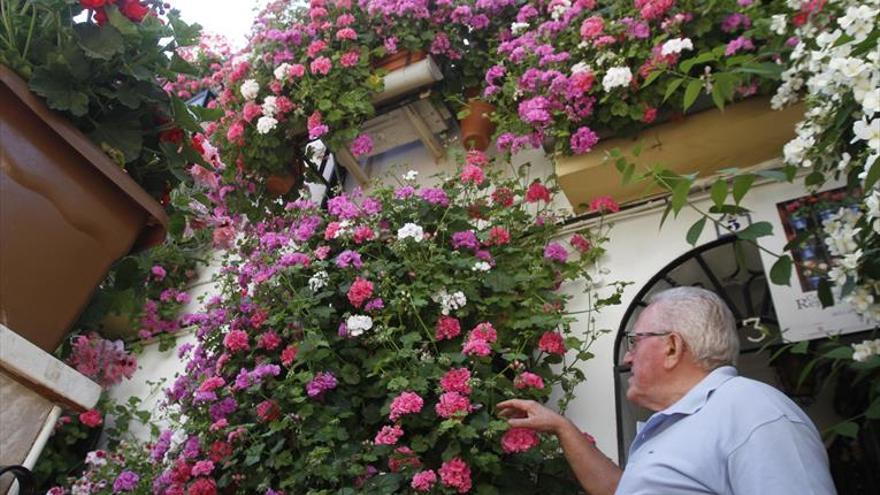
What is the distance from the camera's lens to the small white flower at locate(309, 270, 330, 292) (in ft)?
10.1

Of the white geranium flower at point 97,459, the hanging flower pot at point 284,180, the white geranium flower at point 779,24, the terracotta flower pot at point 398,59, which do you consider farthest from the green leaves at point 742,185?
the white geranium flower at point 97,459

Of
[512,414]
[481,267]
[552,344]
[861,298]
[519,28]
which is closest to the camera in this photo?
[861,298]

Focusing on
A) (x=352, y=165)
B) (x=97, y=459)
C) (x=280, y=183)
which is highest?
(x=352, y=165)

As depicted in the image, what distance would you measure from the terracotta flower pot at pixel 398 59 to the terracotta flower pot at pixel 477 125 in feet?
1.44

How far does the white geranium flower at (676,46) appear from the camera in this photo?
10.2 ft

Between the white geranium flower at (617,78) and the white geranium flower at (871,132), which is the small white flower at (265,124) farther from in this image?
the white geranium flower at (871,132)

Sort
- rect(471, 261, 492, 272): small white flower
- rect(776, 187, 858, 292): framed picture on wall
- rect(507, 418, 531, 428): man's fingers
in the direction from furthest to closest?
rect(471, 261, 492, 272): small white flower < rect(776, 187, 858, 292): framed picture on wall < rect(507, 418, 531, 428): man's fingers

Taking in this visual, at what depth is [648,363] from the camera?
2029 millimetres

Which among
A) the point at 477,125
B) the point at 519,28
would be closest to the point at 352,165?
the point at 477,125

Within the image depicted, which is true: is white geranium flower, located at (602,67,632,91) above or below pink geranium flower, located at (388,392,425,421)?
above

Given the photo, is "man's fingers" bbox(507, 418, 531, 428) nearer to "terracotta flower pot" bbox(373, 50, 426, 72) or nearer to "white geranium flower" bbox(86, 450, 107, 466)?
"terracotta flower pot" bbox(373, 50, 426, 72)

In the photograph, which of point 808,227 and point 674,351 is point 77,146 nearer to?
point 674,351

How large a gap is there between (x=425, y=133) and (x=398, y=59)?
50 centimetres

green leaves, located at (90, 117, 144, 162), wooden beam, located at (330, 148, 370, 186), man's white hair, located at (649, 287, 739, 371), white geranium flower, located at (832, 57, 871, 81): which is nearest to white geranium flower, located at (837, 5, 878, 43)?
white geranium flower, located at (832, 57, 871, 81)
